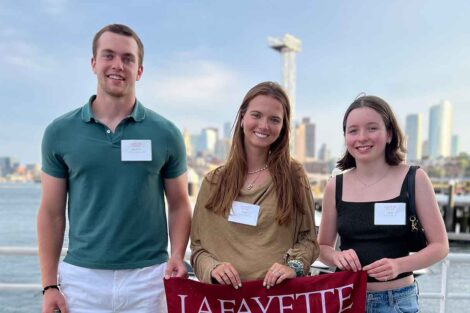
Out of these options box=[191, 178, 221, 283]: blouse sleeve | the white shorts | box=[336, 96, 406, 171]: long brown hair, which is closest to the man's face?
box=[191, 178, 221, 283]: blouse sleeve

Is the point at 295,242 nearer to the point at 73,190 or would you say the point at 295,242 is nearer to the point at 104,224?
the point at 104,224

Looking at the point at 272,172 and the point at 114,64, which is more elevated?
the point at 114,64

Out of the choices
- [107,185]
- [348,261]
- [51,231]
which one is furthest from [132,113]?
[348,261]

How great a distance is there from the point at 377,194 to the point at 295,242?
0.49 m

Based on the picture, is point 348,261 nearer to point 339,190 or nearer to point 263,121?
point 339,190

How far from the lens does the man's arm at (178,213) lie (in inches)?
92.3

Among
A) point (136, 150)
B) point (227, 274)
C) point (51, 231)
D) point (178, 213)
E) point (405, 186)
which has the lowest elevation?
point (227, 274)

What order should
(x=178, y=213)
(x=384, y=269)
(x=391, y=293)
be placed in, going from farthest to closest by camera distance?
(x=178, y=213)
(x=391, y=293)
(x=384, y=269)

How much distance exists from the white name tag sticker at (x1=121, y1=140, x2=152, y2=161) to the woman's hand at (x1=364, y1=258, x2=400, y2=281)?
125 centimetres

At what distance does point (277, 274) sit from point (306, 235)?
28 cm

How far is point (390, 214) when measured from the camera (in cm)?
205

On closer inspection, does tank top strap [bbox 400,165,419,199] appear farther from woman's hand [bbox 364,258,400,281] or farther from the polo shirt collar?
the polo shirt collar

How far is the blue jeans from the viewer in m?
2.07

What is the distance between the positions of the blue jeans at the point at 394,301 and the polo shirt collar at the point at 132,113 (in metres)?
1.51
